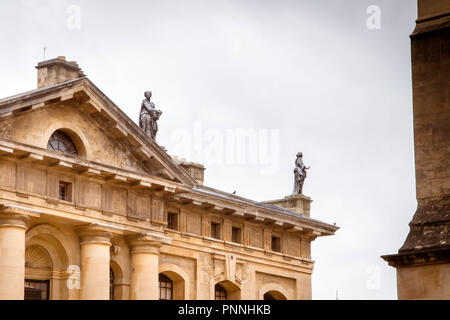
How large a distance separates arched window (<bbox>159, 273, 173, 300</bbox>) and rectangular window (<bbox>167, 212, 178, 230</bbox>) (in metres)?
2.01

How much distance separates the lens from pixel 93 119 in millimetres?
45844

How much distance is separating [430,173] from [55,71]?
30.4 meters

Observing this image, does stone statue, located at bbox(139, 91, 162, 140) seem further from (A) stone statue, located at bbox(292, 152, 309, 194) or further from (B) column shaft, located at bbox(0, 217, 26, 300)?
(A) stone statue, located at bbox(292, 152, 309, 194)

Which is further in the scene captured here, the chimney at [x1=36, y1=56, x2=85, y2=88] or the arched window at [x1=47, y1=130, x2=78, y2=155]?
the chimney at [x1=36, y1=56, x2=85, y2=88]

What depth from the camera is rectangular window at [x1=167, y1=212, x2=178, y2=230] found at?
5006cm

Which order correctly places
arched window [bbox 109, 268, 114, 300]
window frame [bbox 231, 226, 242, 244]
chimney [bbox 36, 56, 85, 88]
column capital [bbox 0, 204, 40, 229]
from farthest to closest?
1. window frame [bbox 231, 226, 242, 244]
2. chimney [bbox 36, 56, 85, 88]
3. arched window [bbox 109, 268, 114, 300]
4. column capital [bbox 0, 204, 40, 229]

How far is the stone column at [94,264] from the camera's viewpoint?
4478cm

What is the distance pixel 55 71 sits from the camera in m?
48.0

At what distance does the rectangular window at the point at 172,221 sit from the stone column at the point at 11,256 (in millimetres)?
8873

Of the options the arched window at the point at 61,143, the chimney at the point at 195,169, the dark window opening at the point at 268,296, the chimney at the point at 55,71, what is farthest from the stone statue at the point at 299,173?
the arched window at the point at 61,143

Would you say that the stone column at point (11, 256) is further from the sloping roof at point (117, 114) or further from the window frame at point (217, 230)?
the window frame at point (217, 230)

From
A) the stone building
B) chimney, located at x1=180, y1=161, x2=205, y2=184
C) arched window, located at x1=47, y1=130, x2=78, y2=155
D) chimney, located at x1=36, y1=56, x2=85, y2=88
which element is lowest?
the stone building

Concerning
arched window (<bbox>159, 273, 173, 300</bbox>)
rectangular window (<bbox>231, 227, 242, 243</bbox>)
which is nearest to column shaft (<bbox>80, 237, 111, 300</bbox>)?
arched window (<bbox>159, 273, 173, 300</bbox>)

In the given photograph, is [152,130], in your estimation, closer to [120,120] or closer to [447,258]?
[120,120]
